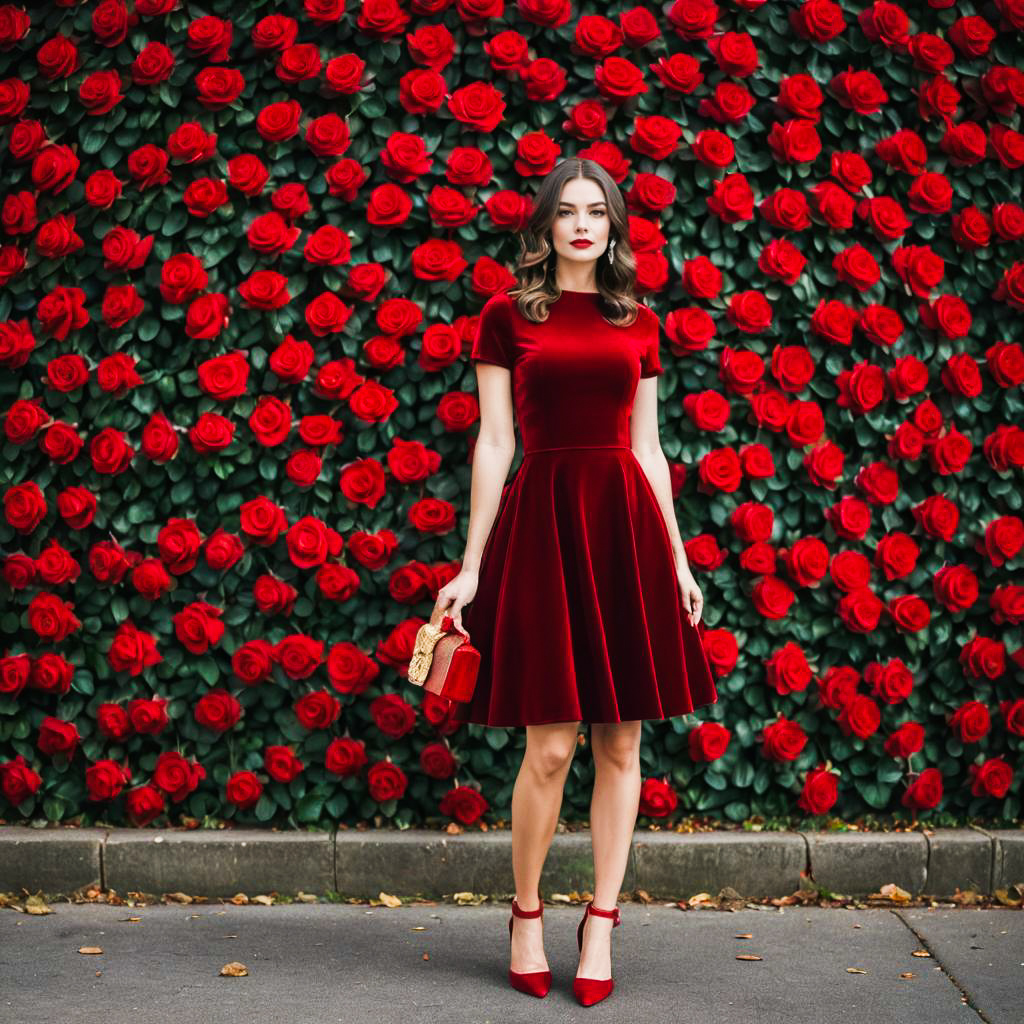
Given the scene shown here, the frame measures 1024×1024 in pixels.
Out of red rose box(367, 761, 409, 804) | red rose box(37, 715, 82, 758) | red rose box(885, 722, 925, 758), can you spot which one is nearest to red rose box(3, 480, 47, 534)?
red rose box(37, 715, 82, 758)

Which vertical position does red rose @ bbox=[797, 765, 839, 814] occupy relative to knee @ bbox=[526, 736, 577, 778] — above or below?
below

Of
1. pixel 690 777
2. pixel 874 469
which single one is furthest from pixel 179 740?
pixel 874 469

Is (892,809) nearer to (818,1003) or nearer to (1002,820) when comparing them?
(1002,820)

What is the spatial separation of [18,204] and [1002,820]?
4.05m

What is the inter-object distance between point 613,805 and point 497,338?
1.32 m

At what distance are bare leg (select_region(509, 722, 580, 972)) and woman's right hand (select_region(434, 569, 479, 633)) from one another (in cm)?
37

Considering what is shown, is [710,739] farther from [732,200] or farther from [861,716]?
[732,200]

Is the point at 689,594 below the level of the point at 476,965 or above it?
above

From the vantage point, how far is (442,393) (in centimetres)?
439

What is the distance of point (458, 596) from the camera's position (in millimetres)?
3422

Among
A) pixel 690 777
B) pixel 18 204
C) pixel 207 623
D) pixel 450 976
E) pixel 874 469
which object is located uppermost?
pixel 18 204

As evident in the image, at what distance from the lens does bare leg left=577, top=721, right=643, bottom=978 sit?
138 inches

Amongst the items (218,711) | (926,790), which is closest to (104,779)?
(218,711)

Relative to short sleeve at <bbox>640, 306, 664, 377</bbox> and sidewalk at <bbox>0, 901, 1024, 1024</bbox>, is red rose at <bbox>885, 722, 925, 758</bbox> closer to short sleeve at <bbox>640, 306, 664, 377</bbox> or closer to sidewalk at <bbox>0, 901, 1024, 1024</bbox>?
sidewalk at <bbox>0, 901, 1024, 1024</bbox>
